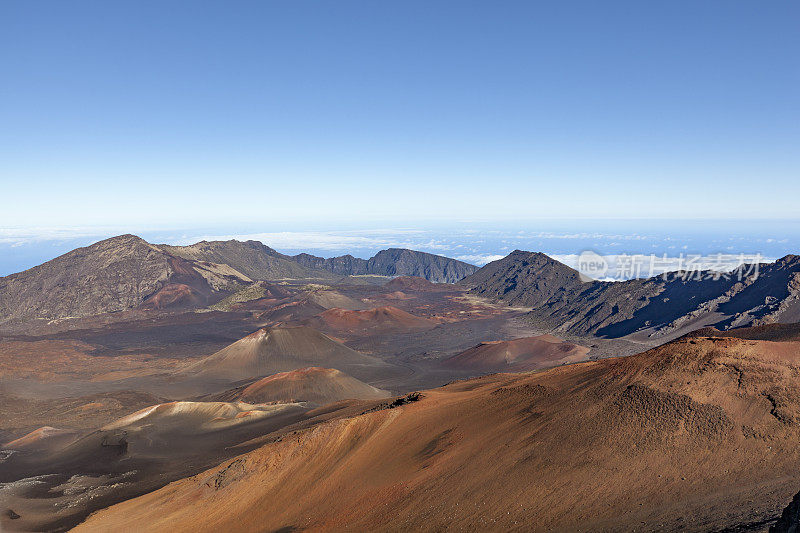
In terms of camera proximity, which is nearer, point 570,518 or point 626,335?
Answer: point 570,518

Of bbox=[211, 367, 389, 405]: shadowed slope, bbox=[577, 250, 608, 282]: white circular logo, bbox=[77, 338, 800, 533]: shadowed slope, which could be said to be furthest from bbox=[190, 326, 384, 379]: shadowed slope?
bbox=[577, 250, 608, 282]: white circular logo

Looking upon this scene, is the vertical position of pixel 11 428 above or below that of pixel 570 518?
below

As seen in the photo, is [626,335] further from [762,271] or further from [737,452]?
[737,452]

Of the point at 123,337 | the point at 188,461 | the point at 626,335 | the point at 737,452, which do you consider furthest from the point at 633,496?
the point at 123,337

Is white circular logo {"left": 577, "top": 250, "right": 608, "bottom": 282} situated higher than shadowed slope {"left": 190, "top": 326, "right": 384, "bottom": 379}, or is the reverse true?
white circular logo {"left": 577, "top": 250, "right": 608, "bottom": 282}

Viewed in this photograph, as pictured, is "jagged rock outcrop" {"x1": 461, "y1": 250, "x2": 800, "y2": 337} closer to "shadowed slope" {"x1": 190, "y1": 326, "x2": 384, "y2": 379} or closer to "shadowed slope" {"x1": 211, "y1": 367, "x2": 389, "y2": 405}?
"shadowed slope" {"x1": 190, "y1": 326, "x2": 384, "y2": 379}

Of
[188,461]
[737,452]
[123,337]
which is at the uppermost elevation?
[737,452]
